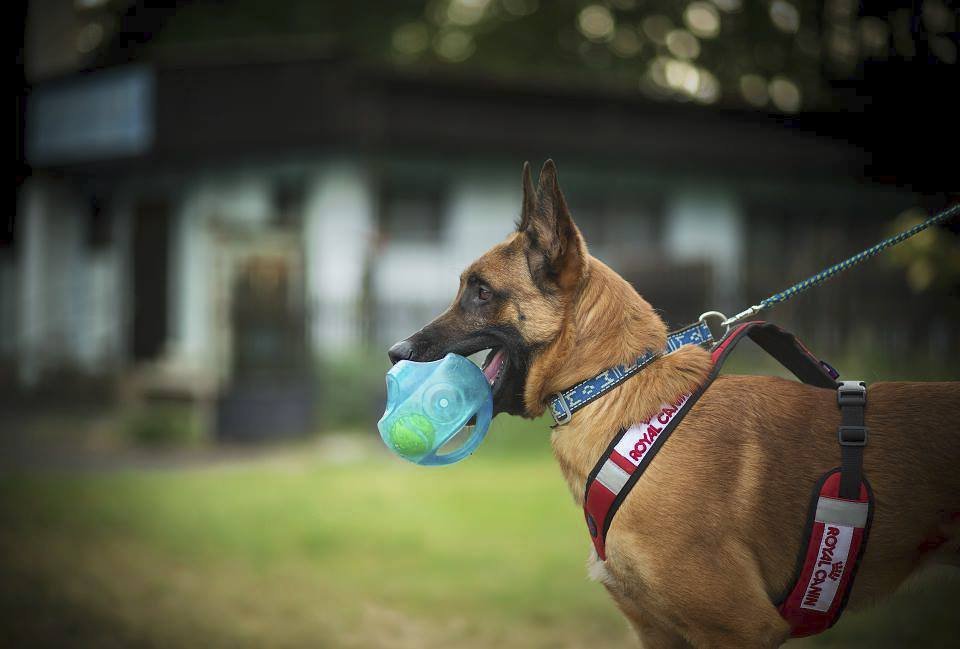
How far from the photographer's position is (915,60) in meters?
4.80

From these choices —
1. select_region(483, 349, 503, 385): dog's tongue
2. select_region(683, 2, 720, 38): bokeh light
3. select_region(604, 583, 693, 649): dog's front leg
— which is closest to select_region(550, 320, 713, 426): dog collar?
select_region(483, 349, 503, 385): dog's tongue

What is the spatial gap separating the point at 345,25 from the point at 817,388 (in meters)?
25.1

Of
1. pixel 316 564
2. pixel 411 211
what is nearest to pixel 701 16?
pixel 411 211

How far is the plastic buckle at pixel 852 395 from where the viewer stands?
265 cm

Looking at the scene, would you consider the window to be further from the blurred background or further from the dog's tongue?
the dog's tongue

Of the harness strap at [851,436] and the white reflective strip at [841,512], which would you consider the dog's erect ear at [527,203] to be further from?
the white reflective strip at [841,512]

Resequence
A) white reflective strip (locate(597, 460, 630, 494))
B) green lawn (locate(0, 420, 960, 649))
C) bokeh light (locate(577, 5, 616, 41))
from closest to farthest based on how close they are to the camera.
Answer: white reflective strip (locate(597, 460, 630, 494)) → green lawn (locate(0, 420, 960, 649)) → bokeh light (locate(577, 5, 616, 41))

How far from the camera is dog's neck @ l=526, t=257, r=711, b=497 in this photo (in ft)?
9.01

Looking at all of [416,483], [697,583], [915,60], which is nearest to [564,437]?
[697,583]

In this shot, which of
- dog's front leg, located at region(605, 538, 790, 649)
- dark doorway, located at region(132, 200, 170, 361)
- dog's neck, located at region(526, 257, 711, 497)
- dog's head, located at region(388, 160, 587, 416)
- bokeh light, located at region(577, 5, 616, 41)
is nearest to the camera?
dog's front leg, located at region(605, 538, 790, 649)

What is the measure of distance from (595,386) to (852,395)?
83 cm

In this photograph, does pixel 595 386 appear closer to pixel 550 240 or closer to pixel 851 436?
pixel 550 240

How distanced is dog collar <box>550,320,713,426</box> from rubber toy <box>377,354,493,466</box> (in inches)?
10.7

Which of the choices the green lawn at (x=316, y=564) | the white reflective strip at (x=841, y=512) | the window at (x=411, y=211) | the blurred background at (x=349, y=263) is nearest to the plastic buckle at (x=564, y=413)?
the white reflective strip at (x=841, y=512)
